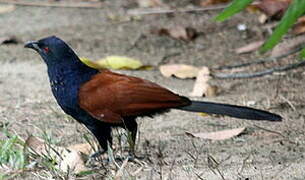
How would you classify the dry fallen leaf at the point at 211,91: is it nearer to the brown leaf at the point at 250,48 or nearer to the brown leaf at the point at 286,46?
the brown leaf at the point at 286,46

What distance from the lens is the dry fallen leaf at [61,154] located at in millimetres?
3873

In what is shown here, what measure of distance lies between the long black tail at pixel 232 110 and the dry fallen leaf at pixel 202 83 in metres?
1.22

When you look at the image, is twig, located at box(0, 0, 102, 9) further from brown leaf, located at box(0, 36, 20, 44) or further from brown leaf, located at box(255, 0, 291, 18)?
brown leaf, located at box(255, 0, 291, 18)

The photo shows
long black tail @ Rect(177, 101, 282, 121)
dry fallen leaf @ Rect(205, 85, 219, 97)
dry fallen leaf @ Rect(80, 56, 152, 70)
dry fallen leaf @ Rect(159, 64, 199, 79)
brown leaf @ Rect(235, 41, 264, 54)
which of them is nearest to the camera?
long black tail @ Rect(177, 101, 282, 121)

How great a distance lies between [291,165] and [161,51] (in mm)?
2938

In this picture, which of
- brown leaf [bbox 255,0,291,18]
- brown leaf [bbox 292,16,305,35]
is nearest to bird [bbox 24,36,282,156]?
brown leaf [bbox 292,16,305,35]

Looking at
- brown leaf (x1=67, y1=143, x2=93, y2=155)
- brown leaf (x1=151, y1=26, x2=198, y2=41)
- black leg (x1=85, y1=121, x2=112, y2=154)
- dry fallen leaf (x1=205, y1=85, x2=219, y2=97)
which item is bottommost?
brown leaf (x1=67, y1=143, x2=93, y2=155)

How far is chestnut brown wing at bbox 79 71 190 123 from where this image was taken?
4027 mm

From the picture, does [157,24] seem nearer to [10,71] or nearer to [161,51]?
[161,51]

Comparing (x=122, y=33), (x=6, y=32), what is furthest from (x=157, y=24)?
(x=6, y=32)

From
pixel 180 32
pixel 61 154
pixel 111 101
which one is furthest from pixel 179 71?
pixel 61 154

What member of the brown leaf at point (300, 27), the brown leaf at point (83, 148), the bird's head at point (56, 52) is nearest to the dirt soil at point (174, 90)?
the brown leaf at point (83, 148)

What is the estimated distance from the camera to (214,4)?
7.57 meters

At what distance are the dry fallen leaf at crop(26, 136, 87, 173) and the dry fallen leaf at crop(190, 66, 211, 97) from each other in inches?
55.8
